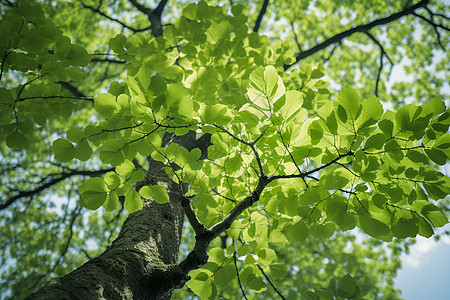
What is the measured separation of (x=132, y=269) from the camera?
105 cm

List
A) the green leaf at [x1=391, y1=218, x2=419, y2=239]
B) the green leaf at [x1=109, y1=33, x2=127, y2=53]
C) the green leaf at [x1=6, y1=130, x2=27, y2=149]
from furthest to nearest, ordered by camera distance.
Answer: the green leaf at [x1=109, y1=33, x2=127, y2=53] < the green leaf at [x1=6, y1=130, x2=27, y2=149] < the green leaf at [x1=391, y1=218, x2=419, y2=239]

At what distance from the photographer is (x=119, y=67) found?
5184mm

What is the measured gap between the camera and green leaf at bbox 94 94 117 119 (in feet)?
3.15

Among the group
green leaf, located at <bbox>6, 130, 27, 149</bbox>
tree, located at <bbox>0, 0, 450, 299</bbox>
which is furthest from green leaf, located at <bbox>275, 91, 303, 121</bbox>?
green leaf, located at <bbox>6, 130, 27, 149</bbox>

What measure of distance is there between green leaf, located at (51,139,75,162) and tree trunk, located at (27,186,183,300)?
0.48 m

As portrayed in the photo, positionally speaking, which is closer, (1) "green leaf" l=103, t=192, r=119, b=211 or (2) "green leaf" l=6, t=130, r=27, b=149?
(1) "green leaf" l=103, t=192, r=119, b=211

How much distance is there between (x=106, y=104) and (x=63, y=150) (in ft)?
1.07

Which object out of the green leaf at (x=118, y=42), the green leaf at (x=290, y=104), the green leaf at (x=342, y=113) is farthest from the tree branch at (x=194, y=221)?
the green leaf at (x=118, y=42)

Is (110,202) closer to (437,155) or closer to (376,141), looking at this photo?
(376,141)

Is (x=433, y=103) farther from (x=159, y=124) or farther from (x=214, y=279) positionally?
(x=214, y=279)

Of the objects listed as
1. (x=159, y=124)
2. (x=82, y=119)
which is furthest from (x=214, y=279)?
(x=82, y=119)

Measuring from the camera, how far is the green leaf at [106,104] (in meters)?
0.96

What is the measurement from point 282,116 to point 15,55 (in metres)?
1.40

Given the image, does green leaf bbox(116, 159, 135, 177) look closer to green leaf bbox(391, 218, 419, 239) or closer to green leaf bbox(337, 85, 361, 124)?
green leaf bbox(337, 85, 361, 124)
